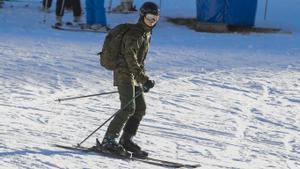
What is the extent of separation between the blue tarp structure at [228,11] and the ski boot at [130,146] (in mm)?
10332

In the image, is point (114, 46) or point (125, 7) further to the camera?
point (125, 7)

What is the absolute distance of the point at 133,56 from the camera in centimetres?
553

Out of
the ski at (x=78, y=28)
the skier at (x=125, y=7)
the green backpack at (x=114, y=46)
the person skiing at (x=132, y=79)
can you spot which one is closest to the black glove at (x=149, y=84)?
the person skiing at (x=132, y=79)

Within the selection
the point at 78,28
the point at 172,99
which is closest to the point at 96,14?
the point at 78,28

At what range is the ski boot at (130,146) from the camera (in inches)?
232

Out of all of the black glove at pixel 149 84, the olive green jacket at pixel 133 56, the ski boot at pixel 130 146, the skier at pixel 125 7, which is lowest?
the skier at pixel 125 7

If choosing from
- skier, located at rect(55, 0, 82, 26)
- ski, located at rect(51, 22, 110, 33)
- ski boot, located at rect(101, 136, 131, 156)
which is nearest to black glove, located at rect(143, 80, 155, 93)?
ski boot, located at rect(101, 136, 131, 156)

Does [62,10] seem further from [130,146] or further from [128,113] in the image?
[128,113]

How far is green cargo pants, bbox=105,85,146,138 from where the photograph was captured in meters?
5.69

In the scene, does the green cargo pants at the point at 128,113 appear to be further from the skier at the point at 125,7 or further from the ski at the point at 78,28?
the skier at the point at 125,7

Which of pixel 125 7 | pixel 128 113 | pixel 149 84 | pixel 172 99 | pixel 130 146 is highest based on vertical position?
pixel 149 84

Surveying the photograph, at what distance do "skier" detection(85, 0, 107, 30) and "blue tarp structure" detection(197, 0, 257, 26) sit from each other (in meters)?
2.62

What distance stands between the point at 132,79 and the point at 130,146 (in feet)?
2.09

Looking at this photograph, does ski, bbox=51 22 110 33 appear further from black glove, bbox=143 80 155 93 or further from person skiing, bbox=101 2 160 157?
black glove, bbox=143 80 155 93
